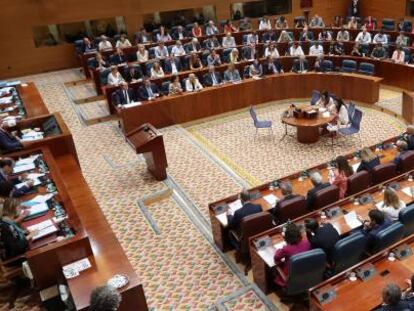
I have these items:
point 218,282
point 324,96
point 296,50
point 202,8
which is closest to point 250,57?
point 296,50

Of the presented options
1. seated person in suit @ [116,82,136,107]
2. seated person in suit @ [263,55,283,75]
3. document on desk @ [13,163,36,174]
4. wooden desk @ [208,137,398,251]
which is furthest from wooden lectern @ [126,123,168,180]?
seated person in suit @ [263,55,283,75]

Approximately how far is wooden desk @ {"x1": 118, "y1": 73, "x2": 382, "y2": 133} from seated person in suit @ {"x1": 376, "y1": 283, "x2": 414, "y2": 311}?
814cm

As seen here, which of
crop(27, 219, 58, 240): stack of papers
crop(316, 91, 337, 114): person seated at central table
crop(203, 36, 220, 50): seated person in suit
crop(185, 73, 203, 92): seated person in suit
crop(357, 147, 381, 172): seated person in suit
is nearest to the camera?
crop(27, 219, 58, 240): stack of papers

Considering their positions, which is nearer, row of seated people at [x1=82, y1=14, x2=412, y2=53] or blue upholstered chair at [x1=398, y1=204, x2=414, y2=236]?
blue upholstered chair at [x1=398, y1=204, x2=414, y2=236]

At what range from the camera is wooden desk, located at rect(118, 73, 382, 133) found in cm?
1139

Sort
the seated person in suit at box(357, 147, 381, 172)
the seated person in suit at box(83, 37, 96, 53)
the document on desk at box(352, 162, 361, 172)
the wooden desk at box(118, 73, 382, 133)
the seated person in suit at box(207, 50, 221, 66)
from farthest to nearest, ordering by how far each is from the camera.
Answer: the seated person in suit at box(83, 37, 96, 53), the seated person in suit at box(207, 50, 221, 66), the wooden desk at box(118, 73, 382, 133), the document on desk at box(352, 162, 361, 172), the seated person in suit at box(357, 147, 381, 172)

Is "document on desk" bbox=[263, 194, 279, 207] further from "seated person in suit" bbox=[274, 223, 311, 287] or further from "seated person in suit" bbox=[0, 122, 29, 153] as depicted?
"seated person in suit" bbox=[0, 122, 29, 153]

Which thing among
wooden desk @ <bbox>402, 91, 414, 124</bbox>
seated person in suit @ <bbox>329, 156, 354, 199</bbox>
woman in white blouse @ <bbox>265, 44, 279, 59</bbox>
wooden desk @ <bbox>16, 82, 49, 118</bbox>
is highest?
wooden desk @ <bbox>16, 82, 49, 118</bbox>

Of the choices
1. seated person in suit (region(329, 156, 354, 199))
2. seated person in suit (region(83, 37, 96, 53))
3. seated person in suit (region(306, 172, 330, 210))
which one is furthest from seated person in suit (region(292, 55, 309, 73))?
seated person in suit (region(83, 37, 96, 53))

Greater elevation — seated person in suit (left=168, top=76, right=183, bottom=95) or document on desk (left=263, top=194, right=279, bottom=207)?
seated person in suit (left=168, top=76, right=183, bottom=95)

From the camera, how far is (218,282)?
245 inches

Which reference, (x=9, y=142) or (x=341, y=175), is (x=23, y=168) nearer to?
(x=9, y=142)

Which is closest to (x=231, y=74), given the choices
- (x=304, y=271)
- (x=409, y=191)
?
(x=409, y=191)

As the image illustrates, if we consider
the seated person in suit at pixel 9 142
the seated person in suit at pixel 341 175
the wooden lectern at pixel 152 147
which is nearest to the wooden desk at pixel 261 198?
the seated person in suit at pixel 341 175
